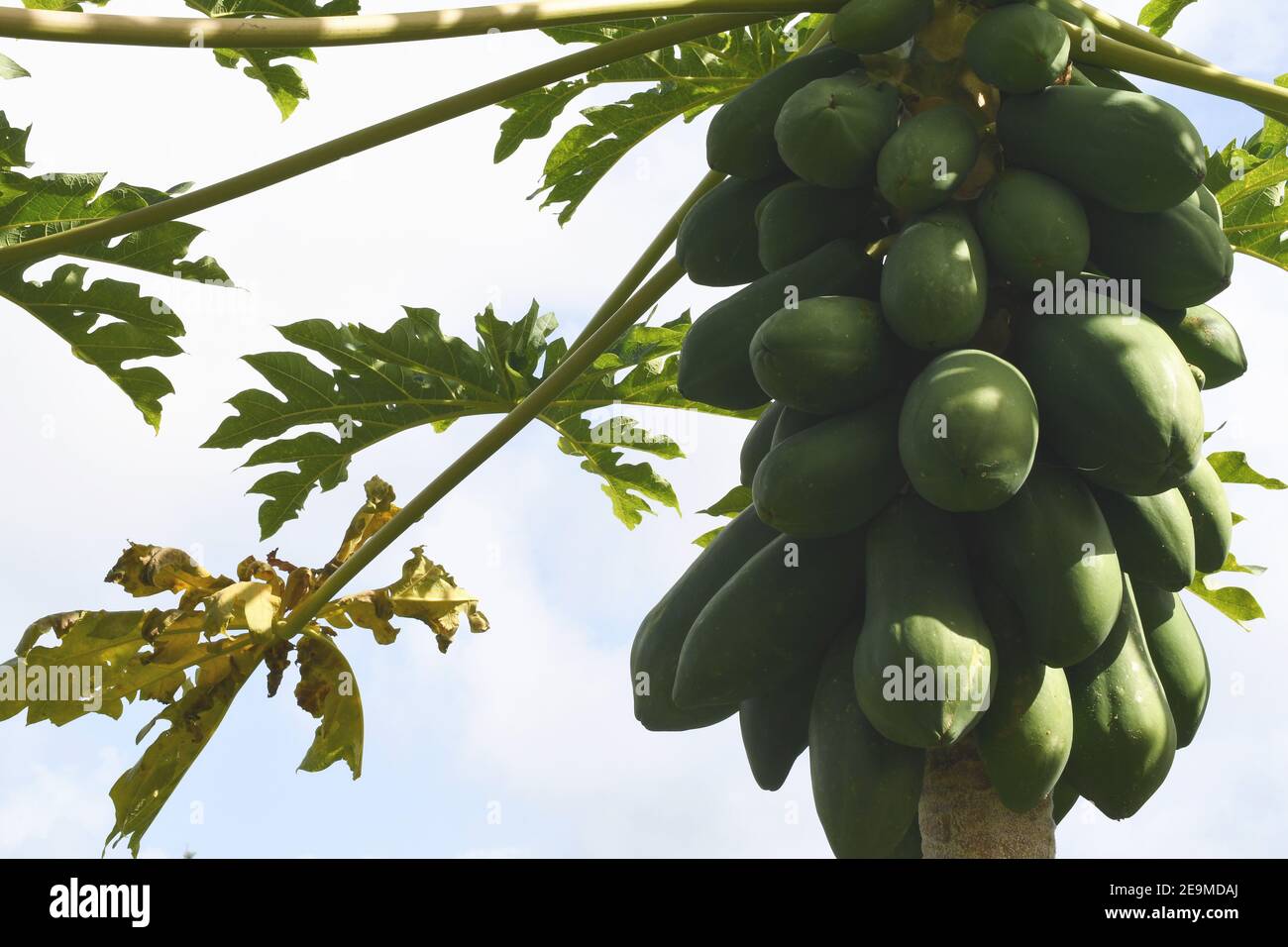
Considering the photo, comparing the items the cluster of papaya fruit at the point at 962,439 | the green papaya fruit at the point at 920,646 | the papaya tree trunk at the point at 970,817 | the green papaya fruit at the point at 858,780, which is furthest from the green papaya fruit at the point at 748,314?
the papaya tree trunk at the point at 970,817

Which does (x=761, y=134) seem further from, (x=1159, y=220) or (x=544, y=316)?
(x=544, y=316)

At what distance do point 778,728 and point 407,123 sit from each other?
144 cm

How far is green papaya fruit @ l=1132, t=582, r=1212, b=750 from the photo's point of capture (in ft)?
7.59

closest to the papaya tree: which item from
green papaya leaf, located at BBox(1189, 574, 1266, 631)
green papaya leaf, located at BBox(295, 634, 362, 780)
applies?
green papaya leaf, located at BBox(295, 634, 362, 780)

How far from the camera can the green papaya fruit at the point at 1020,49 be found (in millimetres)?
2318

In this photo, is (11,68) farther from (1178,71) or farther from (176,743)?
(1178,71)

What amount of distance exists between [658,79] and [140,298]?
1.43 meters

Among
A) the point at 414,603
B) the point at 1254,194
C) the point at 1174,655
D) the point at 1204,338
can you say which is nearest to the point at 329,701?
the point at 414,603

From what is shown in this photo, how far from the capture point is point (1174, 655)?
2311 mm

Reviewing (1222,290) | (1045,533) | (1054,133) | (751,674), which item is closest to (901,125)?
(1054,133)

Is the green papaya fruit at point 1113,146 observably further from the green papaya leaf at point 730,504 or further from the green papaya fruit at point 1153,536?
the green papaya leaf at point 730,504

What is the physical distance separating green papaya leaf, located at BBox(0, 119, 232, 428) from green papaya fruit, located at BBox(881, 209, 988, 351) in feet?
6.30

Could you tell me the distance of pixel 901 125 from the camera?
7.80ft

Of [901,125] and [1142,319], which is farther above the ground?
[901,125]
